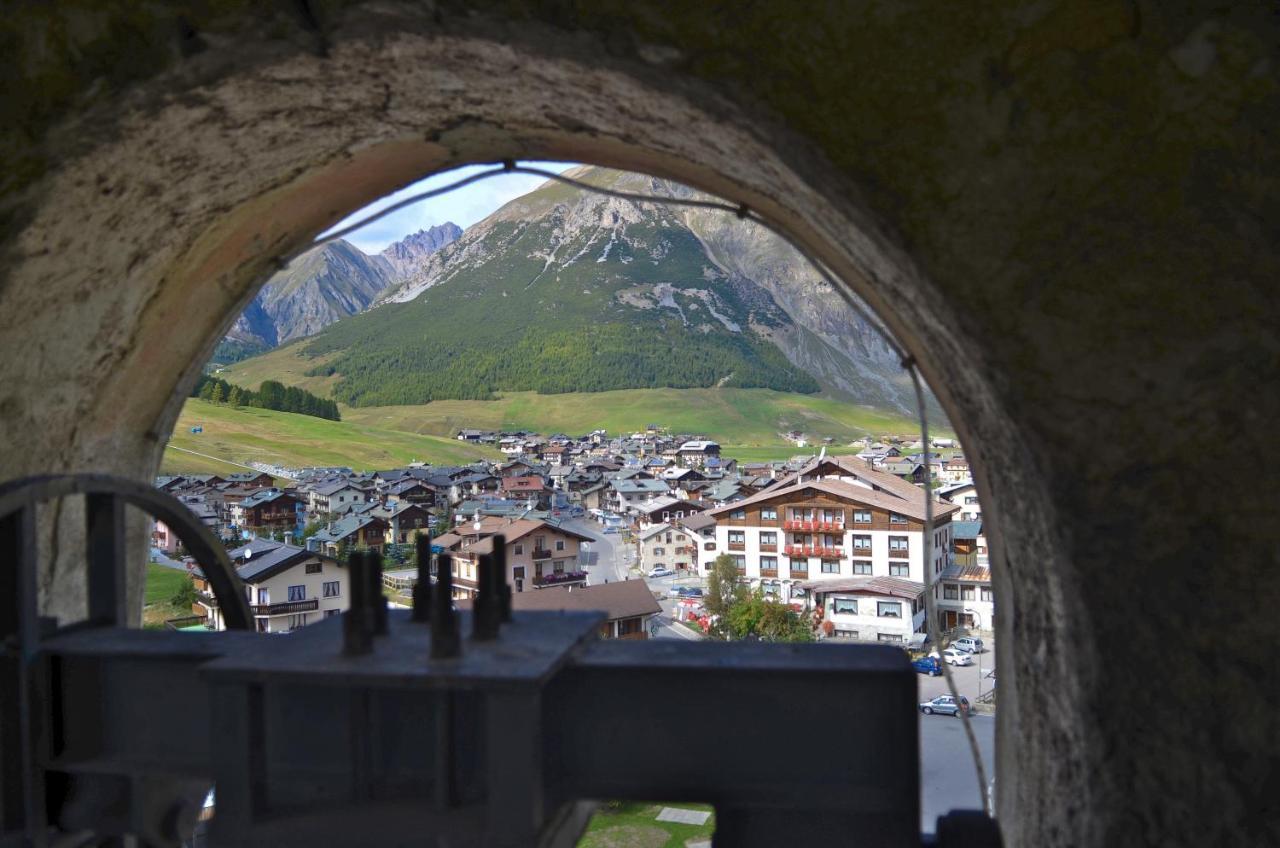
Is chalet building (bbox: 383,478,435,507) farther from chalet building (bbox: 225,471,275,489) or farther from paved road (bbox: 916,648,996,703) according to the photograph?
paved road (bbox: 916,648,996,703)

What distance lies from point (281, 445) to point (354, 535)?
39481 mm

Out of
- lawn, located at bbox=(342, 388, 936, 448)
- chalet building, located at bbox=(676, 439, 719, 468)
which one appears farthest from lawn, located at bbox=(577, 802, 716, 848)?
lawn, located at bbox=(342, 388, 936, 448)

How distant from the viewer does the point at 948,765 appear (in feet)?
60.5

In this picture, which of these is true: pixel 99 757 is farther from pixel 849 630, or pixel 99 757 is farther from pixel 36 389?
pixel 849 630

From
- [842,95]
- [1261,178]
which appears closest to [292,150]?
[842,95]

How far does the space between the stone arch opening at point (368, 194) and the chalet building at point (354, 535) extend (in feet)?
86.4

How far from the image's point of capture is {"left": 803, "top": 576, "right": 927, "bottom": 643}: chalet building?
29250mm

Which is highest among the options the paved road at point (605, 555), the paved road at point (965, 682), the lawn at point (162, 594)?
the lawn at point (162, 594)

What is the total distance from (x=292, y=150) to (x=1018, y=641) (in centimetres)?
213

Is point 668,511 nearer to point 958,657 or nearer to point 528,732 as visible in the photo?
point 958,657

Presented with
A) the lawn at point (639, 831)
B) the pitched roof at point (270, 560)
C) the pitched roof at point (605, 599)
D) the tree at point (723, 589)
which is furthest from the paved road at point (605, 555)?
the lawn at point (639, 831)

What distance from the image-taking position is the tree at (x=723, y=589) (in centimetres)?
2581

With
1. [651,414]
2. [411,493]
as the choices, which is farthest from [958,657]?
[651,414]

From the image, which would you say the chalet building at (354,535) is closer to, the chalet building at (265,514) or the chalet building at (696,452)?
the chalet building at (265,514)
